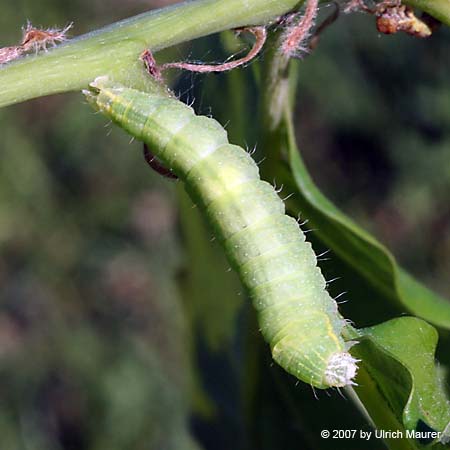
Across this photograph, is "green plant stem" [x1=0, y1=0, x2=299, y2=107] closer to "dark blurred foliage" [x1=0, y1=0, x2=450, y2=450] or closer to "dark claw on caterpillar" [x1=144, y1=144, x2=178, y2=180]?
"dark claw on caterpillar" [x1=144, y1=144, x2=178, y2=180]

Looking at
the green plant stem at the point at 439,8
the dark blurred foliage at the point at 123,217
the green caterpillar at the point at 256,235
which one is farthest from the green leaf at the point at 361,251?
the dark blurred foliage at the point at 123,217

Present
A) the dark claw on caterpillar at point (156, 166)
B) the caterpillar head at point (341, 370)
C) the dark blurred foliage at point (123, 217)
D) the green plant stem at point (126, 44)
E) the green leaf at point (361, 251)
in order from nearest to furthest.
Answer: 1. the green plant stem at point (126, 44)
2. the caterpillar head at point (341, 370)
3. the dark claw on caterpillar at point (156, 166)
4. the green leaf at point (361, 251)
5. the dark blurred foliage at point (123, 217)

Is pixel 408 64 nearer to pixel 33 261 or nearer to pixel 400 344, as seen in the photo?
pixel 33 261

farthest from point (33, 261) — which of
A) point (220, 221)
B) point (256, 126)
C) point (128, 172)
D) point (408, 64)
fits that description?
point (220, 221)

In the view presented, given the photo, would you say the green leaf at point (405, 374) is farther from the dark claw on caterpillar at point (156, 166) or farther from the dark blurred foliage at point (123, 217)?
the dark blurred foliage at point (123, 217)

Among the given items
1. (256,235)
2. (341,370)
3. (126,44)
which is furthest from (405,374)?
(126,44)
